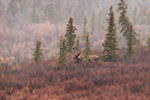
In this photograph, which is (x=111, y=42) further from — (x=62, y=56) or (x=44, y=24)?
(x=44, y=24)

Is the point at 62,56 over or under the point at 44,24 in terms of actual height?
under

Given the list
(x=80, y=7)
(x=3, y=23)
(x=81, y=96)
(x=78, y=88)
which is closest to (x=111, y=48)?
(x=78, y=88)

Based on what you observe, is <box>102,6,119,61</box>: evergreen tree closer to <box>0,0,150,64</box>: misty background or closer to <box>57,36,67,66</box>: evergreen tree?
<box>57,36,67,66</box>: evergreen tree

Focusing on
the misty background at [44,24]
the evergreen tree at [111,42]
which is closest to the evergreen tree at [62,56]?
the evergreen tree at [111,42]

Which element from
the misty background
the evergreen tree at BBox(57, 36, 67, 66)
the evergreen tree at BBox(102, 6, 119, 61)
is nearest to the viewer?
the evergreen tree at BBox(57, 36, 67, 66)

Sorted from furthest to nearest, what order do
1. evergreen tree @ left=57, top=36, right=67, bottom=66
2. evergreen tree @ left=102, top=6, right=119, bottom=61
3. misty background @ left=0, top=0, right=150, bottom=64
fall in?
misty background @ left=0, top=0, right=150, bottom=64
evergreen tree @ left=102, top=6, right=119, bottom=61
evergreen tree @ left=57, top=36, right=67, bottom=66

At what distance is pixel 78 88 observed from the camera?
7.80 meters

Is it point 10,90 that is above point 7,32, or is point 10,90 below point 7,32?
below

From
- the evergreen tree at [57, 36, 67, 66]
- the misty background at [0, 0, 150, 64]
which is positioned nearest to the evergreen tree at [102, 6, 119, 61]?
the evergreen tree at [57, 36, 67, 66]

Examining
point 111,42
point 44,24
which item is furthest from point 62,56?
point 44,24

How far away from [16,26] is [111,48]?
7256 centimetres

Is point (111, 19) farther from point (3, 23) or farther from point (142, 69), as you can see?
point (3, 23)

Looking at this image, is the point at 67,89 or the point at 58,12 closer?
the point at 67,89

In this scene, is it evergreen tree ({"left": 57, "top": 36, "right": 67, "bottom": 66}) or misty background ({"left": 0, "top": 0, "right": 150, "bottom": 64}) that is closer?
evergreen tree ({"left": 57, "top": 36, "right": 67, "bottom": 66})
